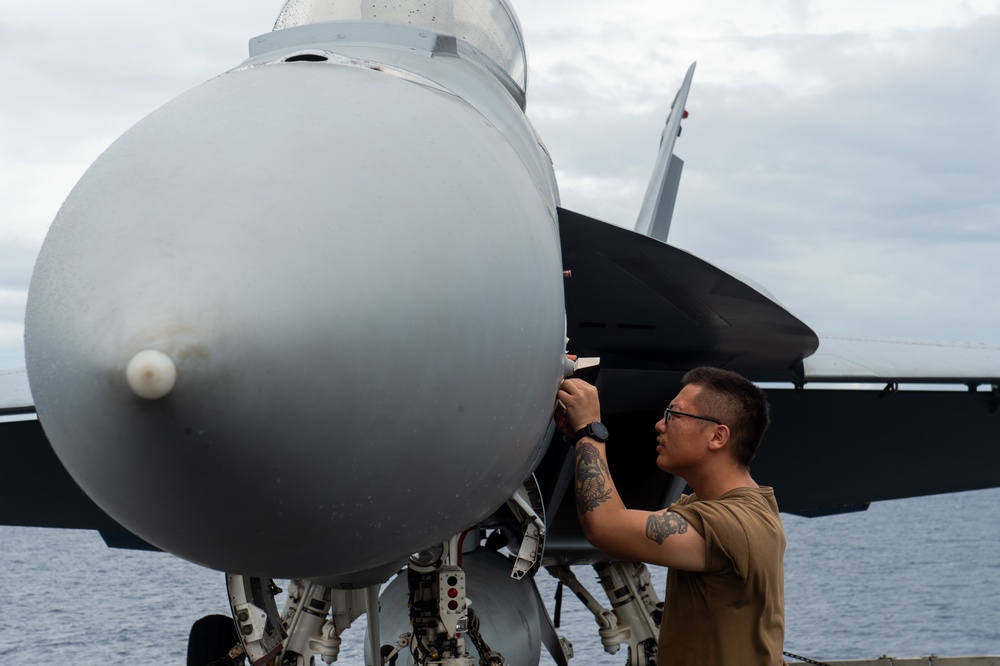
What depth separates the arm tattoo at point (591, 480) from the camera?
2467 mm

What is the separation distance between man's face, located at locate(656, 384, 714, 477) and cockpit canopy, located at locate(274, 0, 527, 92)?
1647 millimetres

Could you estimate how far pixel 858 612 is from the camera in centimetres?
1966

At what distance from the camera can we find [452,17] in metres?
3.81

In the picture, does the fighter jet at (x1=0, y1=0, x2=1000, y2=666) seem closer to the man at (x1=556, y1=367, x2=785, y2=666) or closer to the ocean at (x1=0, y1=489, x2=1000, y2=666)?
the man at (x1=556, y1=367, x2=785, y2=666)

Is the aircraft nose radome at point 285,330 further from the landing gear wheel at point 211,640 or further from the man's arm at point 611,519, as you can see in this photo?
the landing gear wheel at point 211,640

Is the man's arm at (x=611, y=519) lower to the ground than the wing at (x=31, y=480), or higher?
lower

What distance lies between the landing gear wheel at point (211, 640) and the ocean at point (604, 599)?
7915 mm

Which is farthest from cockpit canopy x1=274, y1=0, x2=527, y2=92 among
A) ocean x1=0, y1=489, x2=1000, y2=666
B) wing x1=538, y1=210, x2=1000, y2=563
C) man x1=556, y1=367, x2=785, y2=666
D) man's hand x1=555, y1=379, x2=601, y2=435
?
ocean x1=0, y1=489, x2=1000, y2=666

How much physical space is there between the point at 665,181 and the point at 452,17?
7166 millimetres

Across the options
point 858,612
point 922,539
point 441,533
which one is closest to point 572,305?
point 441,533

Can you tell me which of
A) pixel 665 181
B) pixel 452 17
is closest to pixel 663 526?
pixel 452 17

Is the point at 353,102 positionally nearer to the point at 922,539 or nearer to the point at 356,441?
the point at 356,441

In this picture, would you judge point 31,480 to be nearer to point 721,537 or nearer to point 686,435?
point 686,435

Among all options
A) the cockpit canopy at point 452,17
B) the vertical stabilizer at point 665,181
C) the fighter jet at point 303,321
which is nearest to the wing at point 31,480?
the cockpit canopy at point 452,17
